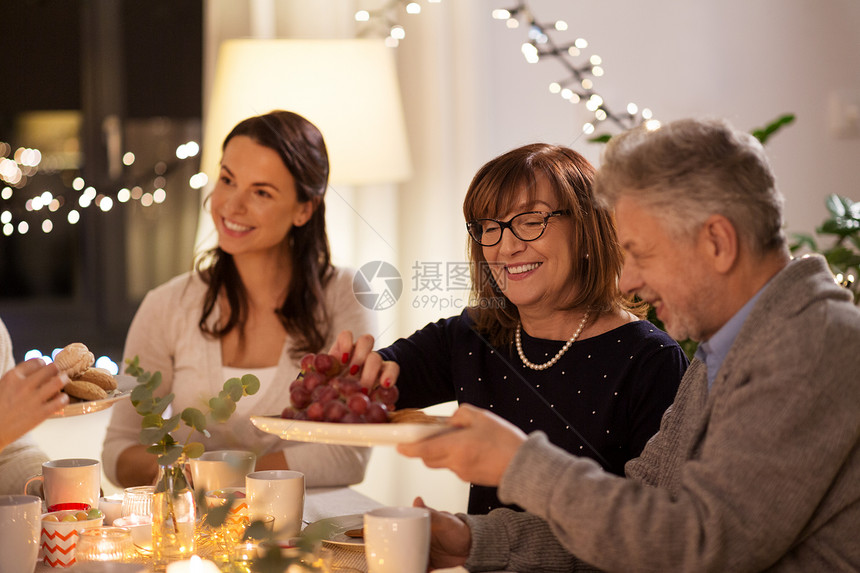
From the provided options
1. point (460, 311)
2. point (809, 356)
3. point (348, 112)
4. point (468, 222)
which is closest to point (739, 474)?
point (809, 356)

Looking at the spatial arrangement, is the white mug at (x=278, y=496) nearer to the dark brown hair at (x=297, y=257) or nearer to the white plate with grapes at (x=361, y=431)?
the white plate with grapes at (x=361, y=431)

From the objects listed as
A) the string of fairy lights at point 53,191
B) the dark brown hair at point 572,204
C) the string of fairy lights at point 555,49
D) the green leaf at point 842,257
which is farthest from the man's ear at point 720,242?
the string of fairy lights at point 53,191

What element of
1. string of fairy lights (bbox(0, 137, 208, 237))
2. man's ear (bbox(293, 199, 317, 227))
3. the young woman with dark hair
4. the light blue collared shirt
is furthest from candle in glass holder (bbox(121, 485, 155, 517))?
string of fairy lights (bbox(0, 137, 208, 237))

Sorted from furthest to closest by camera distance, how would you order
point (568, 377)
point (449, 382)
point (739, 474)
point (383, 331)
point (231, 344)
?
point (383, 331), point (231, 344), point (449, 382), point (568, 377), point (739, 474)

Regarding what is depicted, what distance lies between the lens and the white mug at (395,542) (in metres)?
1.04

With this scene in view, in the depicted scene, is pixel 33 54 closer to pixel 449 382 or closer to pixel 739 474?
pixel 449 382

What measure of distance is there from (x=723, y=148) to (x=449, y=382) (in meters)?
0.80

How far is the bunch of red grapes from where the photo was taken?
1.10m

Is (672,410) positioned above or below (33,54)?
below

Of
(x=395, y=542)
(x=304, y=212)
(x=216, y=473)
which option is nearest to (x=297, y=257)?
(x=304, y=212)

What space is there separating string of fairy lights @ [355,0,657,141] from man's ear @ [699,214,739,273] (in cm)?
169

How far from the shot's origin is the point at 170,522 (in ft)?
3.84

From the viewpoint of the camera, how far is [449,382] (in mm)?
1701

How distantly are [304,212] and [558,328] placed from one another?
31.8 inches
